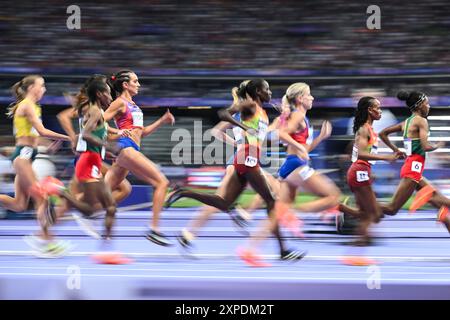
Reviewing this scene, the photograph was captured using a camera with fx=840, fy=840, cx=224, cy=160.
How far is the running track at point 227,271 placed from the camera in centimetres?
623

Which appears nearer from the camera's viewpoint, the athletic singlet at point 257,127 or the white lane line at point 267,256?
the athletic singlet at point 257,127

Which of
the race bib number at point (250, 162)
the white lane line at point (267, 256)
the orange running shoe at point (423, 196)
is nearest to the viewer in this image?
the race bib number at point (250, 162)

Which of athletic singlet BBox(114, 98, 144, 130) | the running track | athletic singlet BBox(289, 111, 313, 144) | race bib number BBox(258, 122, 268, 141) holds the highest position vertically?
athletic singlet BBox(114, 98, 144, 130)

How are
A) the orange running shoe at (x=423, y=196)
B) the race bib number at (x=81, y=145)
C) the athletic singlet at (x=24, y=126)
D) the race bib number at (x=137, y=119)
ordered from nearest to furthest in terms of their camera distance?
the race bib number at (x=81, y=145) → the athletic singlet at (x=24, y=126) → the orange running shoe at (x=423, y=196) → the race bib number at (x=137, y=119)

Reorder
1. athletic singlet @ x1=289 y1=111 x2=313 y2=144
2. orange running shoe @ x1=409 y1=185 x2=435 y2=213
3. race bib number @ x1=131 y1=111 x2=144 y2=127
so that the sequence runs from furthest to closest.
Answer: race bib number @ x1=131 y1=111 x2=144 y2=127, orange running shoe @ x1=409 y1=185 x2=435 y2=213, athletic singlet @ x1=289 y1=111 x2=313 y2=144

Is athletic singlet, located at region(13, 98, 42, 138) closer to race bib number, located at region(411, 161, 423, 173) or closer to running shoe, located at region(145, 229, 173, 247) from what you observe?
running shoe, located at region(145, 229, 173, 247)

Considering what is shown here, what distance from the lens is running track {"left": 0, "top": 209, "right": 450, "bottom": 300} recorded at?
623 centimetres

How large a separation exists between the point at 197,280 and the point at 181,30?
481 inches

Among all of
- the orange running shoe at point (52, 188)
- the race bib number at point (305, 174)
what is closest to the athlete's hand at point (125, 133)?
the orange running shoe at point (52, 188)

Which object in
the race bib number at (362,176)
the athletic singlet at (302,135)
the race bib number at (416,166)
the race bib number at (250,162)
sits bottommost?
the race bib number at (250,162)

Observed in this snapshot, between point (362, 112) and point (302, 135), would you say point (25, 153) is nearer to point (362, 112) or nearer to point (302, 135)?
point (302, 135)

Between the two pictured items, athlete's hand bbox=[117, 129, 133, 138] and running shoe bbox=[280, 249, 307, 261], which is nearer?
running shoe bbox=[280, 249, 307, 261]

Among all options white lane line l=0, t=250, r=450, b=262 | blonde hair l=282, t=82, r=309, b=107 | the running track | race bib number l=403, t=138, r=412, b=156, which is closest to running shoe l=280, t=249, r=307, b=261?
the running track

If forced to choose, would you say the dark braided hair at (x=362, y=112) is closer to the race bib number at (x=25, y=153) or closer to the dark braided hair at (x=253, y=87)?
the dark braided hair at (x=253, y=87)
